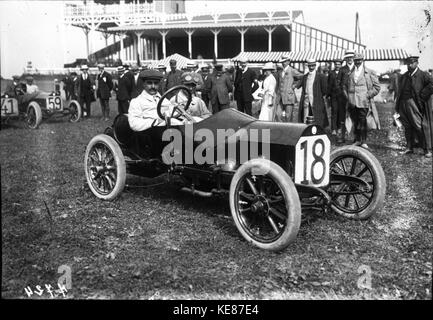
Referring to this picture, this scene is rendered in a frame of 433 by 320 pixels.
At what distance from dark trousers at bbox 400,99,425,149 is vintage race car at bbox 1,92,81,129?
32.4 ft

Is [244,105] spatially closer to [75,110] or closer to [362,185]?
[75,110]

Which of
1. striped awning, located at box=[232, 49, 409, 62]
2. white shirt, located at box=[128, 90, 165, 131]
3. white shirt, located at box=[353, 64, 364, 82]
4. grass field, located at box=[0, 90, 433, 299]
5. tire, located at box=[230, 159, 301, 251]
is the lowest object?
grass field, located at box=[0, 90, 433, 299]

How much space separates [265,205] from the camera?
13.8ft

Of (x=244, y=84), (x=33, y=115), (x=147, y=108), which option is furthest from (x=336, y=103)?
(x=33, y=115)

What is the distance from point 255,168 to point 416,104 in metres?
6.05

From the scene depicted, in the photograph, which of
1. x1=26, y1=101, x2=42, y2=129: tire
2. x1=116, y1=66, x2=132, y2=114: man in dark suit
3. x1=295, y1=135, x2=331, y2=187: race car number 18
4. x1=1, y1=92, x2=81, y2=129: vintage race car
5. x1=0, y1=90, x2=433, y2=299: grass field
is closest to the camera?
x1=0, y1=90, x2=433, y2=299: grass field

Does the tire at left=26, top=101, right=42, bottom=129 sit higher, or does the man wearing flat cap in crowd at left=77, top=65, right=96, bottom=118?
the man wearing flat cap in crowd at left=77, top=65, right=96, bottom=118

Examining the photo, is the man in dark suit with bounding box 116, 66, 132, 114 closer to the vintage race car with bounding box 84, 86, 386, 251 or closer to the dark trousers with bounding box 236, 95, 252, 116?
the dark trousers with bounding box 236, 95, 252, 116

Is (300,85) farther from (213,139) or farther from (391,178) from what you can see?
(213,139)

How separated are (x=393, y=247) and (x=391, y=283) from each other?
2.76ft

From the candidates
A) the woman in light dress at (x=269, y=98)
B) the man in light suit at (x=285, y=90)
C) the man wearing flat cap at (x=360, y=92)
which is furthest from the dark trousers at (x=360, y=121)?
the woman in light dress at (x=269, y=98)

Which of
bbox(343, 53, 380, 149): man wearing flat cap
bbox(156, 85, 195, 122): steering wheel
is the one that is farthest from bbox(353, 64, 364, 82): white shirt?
bbox(156, 85, 195, 122): steering wheel

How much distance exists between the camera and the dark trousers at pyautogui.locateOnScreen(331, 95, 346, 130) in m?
10.8
